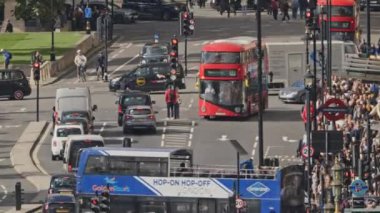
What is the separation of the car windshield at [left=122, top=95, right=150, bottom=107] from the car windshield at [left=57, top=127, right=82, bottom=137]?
6.75 m

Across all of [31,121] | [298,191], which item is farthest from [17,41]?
[298,191]

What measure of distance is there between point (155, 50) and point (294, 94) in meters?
17.5

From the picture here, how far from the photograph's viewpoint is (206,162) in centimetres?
7656

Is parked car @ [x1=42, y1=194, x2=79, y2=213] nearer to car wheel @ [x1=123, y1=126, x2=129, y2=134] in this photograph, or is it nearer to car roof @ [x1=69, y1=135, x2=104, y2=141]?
car roof @ [x1=69, y1=135, x2=104, y2=141]

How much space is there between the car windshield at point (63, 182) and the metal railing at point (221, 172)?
4683 mm

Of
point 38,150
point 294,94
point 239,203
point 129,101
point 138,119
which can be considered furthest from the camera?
point 294,94

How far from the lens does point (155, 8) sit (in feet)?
463

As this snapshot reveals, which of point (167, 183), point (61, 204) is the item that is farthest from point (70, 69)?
point (61, 204)

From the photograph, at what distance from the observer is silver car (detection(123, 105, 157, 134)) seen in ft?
282

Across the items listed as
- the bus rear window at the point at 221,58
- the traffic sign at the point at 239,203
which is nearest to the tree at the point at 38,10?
the bus rear window at the point at 221,58

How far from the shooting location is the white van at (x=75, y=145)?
76000 millimetres

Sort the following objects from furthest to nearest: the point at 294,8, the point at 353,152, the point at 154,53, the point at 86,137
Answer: the point at 294,8 < the point at 154,53 < the point at 86,137 < the point at 353,152

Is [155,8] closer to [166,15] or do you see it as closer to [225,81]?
[166,15]

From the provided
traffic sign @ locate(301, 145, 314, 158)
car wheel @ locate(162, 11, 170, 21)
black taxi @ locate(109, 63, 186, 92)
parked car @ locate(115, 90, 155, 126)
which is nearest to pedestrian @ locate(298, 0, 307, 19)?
car wheel @ locate(162, 11, 170, 21)
